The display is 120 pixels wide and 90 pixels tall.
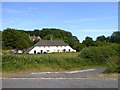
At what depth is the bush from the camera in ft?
102

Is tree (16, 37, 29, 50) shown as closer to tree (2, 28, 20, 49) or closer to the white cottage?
tree (2, 28, 20, 49)

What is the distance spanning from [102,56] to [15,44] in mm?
52403

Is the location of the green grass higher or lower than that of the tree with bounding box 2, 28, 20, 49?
lower

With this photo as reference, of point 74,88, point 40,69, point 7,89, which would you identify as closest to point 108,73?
point 40,69

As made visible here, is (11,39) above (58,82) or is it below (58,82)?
above

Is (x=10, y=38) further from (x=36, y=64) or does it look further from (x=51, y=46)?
(x=36, y=64)

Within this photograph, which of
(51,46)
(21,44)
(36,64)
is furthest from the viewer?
(51,46)

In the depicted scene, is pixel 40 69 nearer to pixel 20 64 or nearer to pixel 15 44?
pixel 20 64

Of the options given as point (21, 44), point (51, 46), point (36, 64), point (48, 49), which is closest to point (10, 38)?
point (21, 44)

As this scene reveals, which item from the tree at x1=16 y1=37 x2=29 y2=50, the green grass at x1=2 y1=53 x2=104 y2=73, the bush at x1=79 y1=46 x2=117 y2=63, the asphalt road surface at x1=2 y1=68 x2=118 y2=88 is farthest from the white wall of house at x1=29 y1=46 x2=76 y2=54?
the asphalt road surface at x1=2 y1=68 x2=118 y2=88

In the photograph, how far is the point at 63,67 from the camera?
89.2 ft

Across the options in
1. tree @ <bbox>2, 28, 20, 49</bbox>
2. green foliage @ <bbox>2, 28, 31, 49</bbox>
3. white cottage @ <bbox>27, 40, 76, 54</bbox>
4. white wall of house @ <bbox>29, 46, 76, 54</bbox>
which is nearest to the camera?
green foliage @ <bbox>2, 28, 31, 49</bbox>

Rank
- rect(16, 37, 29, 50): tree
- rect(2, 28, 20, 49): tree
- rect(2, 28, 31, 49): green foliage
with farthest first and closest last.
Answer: rect(2, 28, 20, 49): tree
rect(2, 28, 31, 49): green foliage
rect(16, 37, 29, 50): tree

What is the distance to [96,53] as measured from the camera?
31906 millimetres
